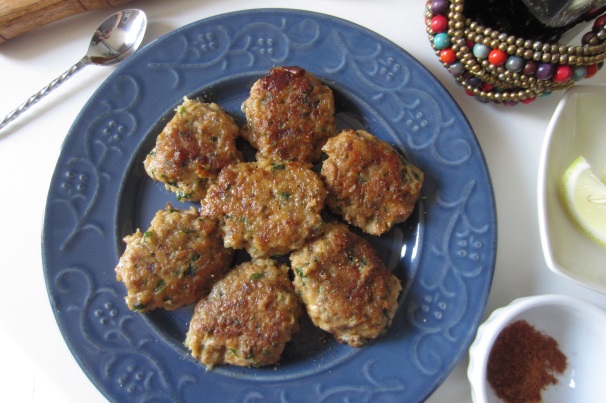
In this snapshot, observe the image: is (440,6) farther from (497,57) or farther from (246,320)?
(246,320)

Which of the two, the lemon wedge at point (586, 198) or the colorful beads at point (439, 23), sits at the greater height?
the colorful beads at point (439, 23)

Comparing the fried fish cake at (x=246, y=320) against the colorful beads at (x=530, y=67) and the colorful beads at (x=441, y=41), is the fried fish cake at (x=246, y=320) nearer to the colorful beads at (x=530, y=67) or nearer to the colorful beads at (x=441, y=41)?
the colorful beads at (x=441, y=41)

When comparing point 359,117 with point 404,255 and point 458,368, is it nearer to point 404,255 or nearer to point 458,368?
point 404,255

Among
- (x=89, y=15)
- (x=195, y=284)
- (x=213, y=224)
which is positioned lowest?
(x=195, y=284)

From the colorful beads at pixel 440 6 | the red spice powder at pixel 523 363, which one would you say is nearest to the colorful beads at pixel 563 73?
the colorful beads at pixel 440 6

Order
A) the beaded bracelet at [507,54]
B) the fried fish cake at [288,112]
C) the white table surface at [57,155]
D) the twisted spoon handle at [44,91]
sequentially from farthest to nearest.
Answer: the twisted spoon handle at [44,91] → the white table surface at [57,155] → the fried fish cake at [288,112] → the beaded bracelet at [507,54]

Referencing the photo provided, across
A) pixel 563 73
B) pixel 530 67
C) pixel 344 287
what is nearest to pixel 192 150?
pixel 344 287

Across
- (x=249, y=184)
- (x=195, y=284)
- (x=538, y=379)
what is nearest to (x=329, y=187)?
(x=249, y=184)
